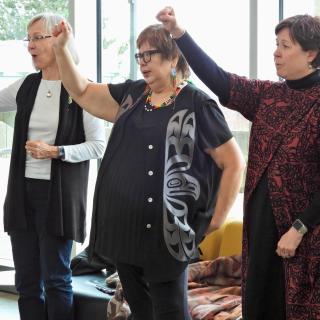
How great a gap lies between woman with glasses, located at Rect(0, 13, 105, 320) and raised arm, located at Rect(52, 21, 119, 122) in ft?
1.23

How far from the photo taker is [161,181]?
77.7 inches

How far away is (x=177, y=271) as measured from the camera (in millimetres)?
2002

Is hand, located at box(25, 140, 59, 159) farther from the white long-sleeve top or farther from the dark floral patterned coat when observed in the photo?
the dark floral patterned coat

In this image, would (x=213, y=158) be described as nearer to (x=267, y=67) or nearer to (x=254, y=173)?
(x=254, y=173)

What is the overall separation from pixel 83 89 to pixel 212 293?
109 centimetres

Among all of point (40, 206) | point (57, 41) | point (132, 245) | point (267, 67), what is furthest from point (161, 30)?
point (267, 67)

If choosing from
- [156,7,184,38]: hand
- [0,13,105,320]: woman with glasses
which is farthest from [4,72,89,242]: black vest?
[156,7,184,38]: hand

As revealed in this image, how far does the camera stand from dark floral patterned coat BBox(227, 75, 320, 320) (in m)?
1.82

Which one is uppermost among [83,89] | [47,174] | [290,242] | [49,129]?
[83,89]

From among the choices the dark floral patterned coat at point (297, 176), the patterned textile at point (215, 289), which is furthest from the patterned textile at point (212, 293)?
the dark floral patterned coat at point (297, 176)

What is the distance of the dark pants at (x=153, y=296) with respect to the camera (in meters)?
2.01

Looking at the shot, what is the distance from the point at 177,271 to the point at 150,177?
0.98 ft

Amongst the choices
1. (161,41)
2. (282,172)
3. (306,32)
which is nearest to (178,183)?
(282,172)

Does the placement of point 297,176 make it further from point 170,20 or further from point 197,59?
point 170,20
